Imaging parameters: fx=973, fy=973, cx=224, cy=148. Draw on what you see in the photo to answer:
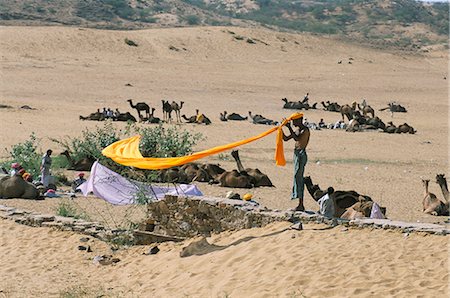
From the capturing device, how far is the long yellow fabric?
14.3 metres

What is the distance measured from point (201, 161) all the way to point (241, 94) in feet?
67.3

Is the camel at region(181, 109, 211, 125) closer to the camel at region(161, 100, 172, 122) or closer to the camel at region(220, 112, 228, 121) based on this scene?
the camel at region(161, 100, 172, 122)

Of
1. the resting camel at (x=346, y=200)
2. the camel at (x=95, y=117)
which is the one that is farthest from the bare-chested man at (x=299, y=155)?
the camel at (x=95, y=117)

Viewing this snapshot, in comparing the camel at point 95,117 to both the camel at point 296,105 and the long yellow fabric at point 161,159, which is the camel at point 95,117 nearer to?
the camel at point 296,105

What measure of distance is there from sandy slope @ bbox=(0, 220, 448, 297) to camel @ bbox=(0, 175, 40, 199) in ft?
10.9

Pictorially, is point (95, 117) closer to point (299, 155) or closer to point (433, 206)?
point (433, 206)

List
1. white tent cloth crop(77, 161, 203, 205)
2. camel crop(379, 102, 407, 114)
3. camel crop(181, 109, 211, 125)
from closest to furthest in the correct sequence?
white tent cloth crop(77, 161, 203, 205) < camel crop(181, 109, 211, 125) < camel crop(379, 102, 407, 114)

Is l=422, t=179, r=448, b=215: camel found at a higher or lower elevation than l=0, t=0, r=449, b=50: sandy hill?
higher

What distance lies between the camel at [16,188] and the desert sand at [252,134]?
31cm

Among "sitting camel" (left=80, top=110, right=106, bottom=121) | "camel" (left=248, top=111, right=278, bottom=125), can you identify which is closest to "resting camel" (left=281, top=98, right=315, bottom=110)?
"camel" (left=248, top=111, right=278, bottom=125)

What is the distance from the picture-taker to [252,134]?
102ft

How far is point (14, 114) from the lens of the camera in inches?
1302

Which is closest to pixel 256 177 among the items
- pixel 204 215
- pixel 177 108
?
pixel 204 215

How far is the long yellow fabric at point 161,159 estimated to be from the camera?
14.3 meters
